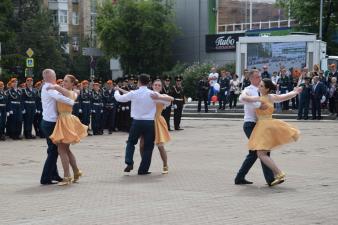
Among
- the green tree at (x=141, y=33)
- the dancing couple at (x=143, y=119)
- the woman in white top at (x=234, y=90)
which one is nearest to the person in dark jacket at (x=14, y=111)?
the dancing couple at (x=143, y=119)

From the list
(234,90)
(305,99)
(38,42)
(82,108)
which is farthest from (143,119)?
(38,42)

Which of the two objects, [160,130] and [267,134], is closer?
[267,134]

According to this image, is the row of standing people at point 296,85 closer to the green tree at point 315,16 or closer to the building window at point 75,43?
the green tree at point 315,16

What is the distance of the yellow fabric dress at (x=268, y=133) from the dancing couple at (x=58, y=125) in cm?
310

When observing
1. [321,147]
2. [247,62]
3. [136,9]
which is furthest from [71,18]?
[321,147]

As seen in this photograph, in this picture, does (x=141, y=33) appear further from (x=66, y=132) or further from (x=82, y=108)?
(x=66, y=132)

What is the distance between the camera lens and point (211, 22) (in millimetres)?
60969

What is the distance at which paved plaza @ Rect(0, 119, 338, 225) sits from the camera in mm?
8789

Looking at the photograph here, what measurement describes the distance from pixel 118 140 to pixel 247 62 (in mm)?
15309

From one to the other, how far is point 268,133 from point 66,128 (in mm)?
3466

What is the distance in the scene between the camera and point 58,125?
1162 cm

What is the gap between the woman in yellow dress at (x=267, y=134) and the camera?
11109 mm

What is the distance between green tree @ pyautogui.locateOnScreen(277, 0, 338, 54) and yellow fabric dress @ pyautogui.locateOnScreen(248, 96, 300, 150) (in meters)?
37.2

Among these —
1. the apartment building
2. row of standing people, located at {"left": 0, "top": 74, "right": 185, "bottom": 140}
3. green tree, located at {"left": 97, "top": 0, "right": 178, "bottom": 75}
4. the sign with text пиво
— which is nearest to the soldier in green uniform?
row of standing people, located at {"left": 0, "top": 74, "right": 185, "bottom": 140}
